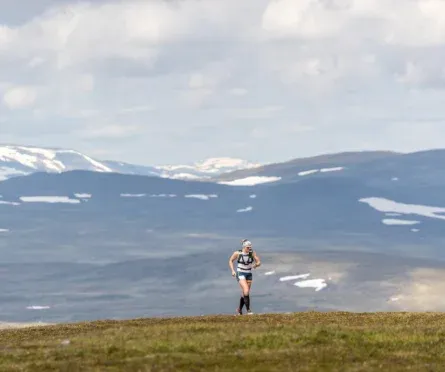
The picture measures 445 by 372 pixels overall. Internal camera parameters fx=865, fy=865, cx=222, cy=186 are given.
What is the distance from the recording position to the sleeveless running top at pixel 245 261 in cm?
4488

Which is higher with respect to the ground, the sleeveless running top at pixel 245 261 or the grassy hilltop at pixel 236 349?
the sleeveless running top at pixel 245 261

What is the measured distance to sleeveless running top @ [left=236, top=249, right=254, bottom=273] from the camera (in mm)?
44875

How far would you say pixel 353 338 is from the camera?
32.8 metres

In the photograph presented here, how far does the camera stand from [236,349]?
3078 centimetres

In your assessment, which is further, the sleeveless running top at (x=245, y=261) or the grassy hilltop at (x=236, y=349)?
the sleeveless running top at (x=245, y=261)

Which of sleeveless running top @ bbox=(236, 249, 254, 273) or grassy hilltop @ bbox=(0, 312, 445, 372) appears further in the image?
sleeveless running top @ bbox=(236, 249, 254, 273)

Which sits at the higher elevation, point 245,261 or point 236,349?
point 245,261

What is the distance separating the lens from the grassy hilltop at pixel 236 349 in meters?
28.0

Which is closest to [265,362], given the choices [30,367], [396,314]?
[30,367]

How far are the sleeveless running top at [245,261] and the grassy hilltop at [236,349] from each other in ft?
22.7

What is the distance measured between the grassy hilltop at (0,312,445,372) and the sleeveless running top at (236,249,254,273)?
691 cm

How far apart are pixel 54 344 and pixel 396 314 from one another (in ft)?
68.0

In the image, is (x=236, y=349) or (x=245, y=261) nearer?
(x=236, y=349)

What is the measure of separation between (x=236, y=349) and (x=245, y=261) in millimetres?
14330
